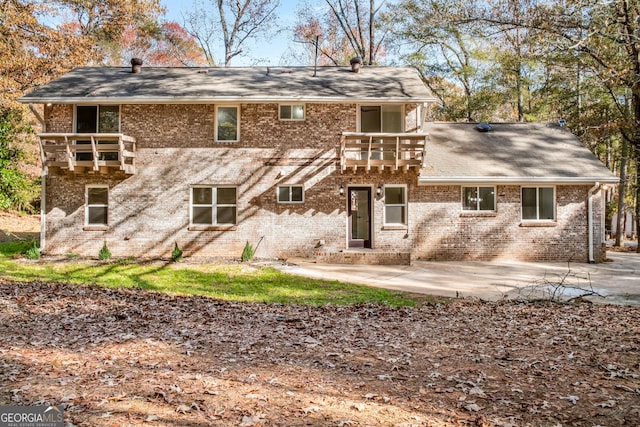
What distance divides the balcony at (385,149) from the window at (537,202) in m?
4.11

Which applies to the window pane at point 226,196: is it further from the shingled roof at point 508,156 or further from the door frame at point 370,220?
the shingled roof at point 508,156

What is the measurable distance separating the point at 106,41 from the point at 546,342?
28.4m

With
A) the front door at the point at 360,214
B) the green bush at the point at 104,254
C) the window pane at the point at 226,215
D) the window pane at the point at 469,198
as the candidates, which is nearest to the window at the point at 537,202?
the window pane at the point at 469,198

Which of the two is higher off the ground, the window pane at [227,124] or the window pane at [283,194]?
the window pane at [227,124]

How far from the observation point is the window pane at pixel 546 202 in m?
15.4

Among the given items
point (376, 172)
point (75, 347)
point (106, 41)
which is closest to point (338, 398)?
point (75, 347)

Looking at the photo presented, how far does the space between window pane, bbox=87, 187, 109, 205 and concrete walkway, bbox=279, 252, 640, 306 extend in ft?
22.7

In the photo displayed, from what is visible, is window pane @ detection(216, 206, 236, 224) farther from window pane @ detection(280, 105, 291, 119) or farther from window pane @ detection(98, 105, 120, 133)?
window pane @ detection(98, 105, 120, 133)

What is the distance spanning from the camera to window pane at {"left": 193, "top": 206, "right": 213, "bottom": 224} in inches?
603

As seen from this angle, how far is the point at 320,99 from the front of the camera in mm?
14961

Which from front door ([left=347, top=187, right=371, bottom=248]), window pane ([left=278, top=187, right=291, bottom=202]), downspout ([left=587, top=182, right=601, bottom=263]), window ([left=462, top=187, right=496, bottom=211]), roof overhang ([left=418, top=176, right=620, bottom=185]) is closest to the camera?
roof overhang ([left=418, top=176, right=620, bottom=185])

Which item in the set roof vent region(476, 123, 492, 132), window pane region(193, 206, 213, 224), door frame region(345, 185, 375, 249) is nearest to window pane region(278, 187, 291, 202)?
door frame region(345, 185, 375, 249)

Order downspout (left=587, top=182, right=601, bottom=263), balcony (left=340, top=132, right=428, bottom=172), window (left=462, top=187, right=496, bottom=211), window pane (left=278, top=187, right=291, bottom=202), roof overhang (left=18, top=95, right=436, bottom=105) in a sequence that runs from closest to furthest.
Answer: balcony (left=340, top=132, right=428, bottom=172), roof overhang (left=18, top=95, right=436, bottom=105), downspout (left=587, top=182, right=601, bottom=263), window pane (left=278, top=187, right=291, bottom=202), window (left=462, top=187, right=496, bottom=211)

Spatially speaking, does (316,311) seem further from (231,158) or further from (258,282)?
(231,158)
